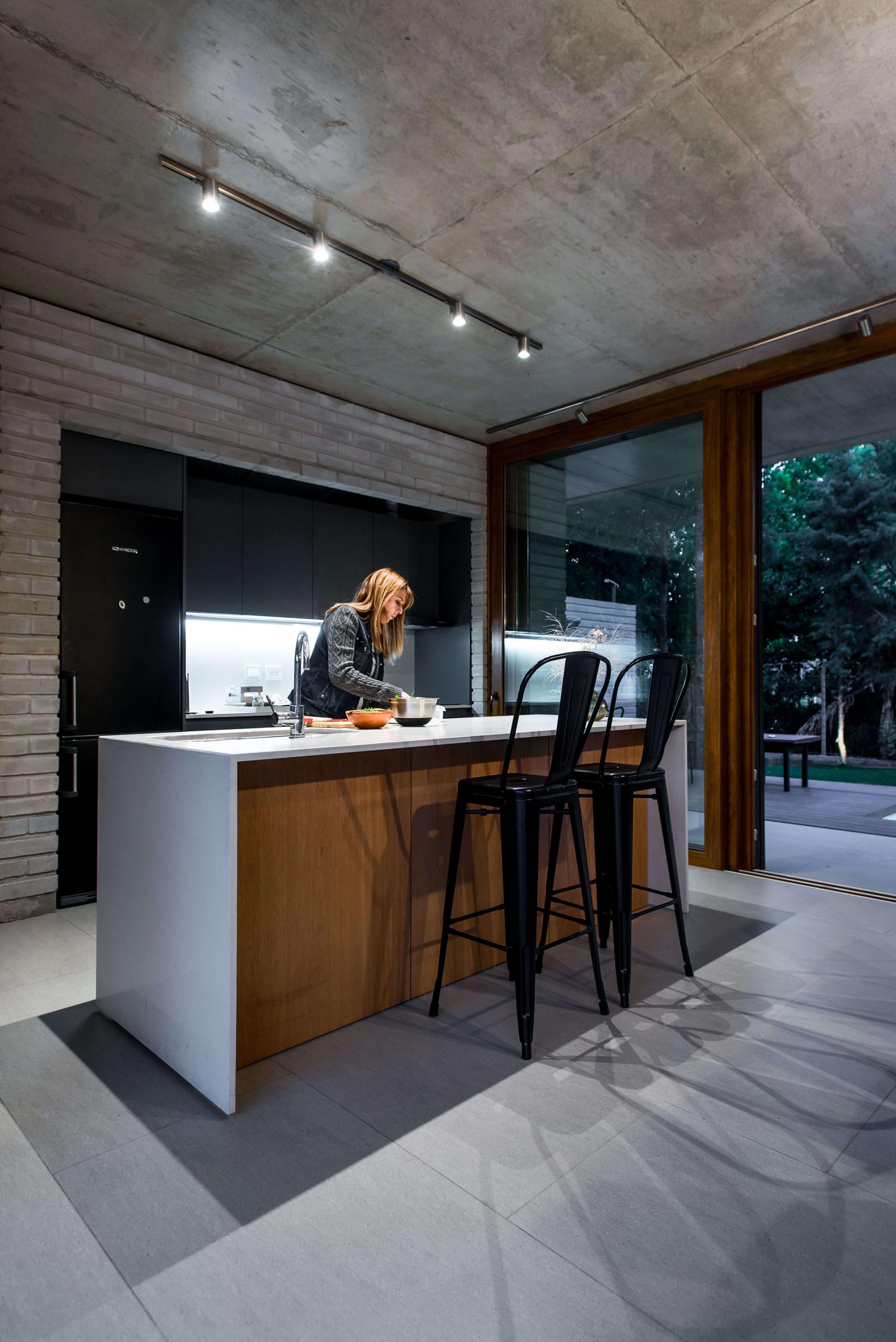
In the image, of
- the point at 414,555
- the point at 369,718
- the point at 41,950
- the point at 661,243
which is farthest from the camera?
the point at 414,555

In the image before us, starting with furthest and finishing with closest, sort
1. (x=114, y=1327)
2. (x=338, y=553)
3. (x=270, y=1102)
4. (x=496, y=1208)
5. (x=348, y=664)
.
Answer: (x=338, y=553) → (x=348, y=664) → (x=270, y=1102) → (x=496, y=1208) → (x=114, y=1327)

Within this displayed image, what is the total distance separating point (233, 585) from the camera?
468cm

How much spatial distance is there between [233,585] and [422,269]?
7.01 feet

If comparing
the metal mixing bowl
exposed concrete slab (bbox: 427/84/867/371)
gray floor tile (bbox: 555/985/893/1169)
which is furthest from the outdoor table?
the metal mixing bowl

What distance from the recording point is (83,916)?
3.59m

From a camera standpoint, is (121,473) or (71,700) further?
(121,473)

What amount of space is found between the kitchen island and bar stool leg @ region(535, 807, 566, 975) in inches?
8.4

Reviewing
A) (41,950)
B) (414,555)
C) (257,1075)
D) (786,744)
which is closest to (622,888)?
(257,1075)

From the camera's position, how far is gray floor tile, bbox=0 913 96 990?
111 inches

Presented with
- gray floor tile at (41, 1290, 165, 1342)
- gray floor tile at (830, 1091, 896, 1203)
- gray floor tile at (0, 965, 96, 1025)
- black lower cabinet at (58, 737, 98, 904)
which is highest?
black lower cabinet at (58, 737, 98, 904)

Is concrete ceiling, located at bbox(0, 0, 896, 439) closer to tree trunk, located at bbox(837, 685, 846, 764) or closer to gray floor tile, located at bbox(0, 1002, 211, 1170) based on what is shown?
gray floor tile, located at bbox(0, 1002, 211, 1170)

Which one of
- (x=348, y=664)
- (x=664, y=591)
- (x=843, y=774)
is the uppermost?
(x=664, y=591)

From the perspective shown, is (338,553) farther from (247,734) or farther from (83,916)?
(247,734)

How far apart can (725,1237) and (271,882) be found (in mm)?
1287
